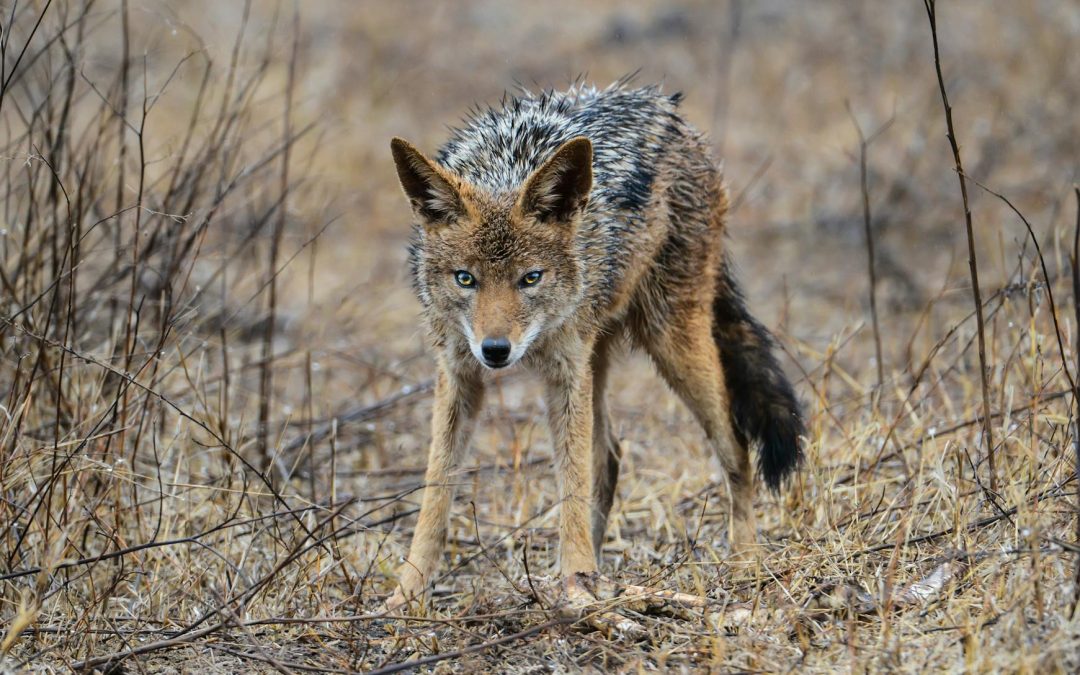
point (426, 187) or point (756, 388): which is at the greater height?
point (426, 187)

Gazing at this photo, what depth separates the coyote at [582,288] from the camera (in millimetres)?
4684

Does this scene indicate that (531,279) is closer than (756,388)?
Yes

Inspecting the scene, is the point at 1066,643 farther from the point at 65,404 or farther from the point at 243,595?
the point at 65,404

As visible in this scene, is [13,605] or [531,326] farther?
[531,326]

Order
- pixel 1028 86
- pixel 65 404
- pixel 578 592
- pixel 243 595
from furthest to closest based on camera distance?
pixel 1028 86 < pixel 65 404 < pixel 578 592 < pixel 243 595

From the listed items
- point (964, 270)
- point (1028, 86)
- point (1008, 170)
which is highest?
point (1028, 86)

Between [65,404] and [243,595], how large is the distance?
1572 mm

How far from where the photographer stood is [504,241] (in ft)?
15.4

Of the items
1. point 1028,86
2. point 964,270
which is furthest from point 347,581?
point 1028,86

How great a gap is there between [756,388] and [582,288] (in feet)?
4.10

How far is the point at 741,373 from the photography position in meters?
5.76

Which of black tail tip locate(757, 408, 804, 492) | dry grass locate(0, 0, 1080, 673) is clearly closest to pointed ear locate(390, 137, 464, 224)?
dry grass locate(0, 0, 1080, 673)

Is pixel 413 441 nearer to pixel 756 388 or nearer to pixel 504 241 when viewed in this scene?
pixel 756 388

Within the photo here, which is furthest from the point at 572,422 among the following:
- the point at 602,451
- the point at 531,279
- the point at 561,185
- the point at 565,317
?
the point at 561,185
